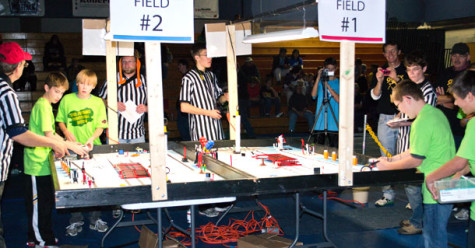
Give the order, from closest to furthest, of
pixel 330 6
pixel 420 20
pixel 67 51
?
pixel 330 6, pixel 67 51, pixel 420 20

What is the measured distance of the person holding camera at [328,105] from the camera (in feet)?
21.9

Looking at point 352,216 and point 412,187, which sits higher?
point 412,187

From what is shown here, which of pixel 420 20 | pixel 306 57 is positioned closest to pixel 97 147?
pixel 306 57

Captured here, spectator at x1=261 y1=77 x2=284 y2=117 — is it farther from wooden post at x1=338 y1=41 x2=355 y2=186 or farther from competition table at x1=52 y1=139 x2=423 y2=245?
wooden post at x1=338 y1=41 x2=355 y2=186

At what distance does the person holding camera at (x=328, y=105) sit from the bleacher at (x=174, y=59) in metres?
4.25

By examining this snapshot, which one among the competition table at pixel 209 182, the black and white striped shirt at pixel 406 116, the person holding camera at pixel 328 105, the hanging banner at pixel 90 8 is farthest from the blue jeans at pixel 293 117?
the competition table at pixel 209 182

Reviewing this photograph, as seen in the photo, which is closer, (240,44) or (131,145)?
(131,145)

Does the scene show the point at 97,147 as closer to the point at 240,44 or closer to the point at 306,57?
the point at 240,44

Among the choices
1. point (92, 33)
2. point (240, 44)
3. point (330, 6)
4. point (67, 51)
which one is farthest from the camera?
point (67, 51)

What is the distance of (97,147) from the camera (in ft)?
15.6

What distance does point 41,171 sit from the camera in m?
4.25

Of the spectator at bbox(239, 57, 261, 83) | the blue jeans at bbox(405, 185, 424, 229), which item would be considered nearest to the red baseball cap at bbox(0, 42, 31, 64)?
the blue jeans at bbox(405, 185, 424, 229)

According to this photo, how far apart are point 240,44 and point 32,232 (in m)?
2.81

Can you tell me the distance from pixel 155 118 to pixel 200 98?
2.24 m
